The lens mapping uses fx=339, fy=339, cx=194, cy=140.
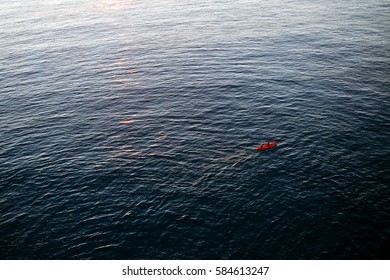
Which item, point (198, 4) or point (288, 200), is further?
point (198, 4)

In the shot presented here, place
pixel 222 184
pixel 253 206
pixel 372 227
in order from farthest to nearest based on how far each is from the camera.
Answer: pixel 222 184 → pixel 253 206 → pixel 372 227

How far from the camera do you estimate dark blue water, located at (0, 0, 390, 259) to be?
41531mm

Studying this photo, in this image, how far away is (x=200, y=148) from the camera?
57.9 m

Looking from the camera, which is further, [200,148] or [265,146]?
[200,148]

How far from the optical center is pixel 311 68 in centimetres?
8806

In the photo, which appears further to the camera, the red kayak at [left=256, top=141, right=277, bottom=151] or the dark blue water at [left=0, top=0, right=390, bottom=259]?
the red kayak at [left=256, top=141, right=277, bottom=151]

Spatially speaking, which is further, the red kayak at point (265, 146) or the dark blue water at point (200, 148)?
the red kayak at point (265, 146)

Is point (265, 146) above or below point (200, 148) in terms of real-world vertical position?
above

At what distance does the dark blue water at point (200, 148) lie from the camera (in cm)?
4153

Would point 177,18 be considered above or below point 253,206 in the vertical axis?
above
